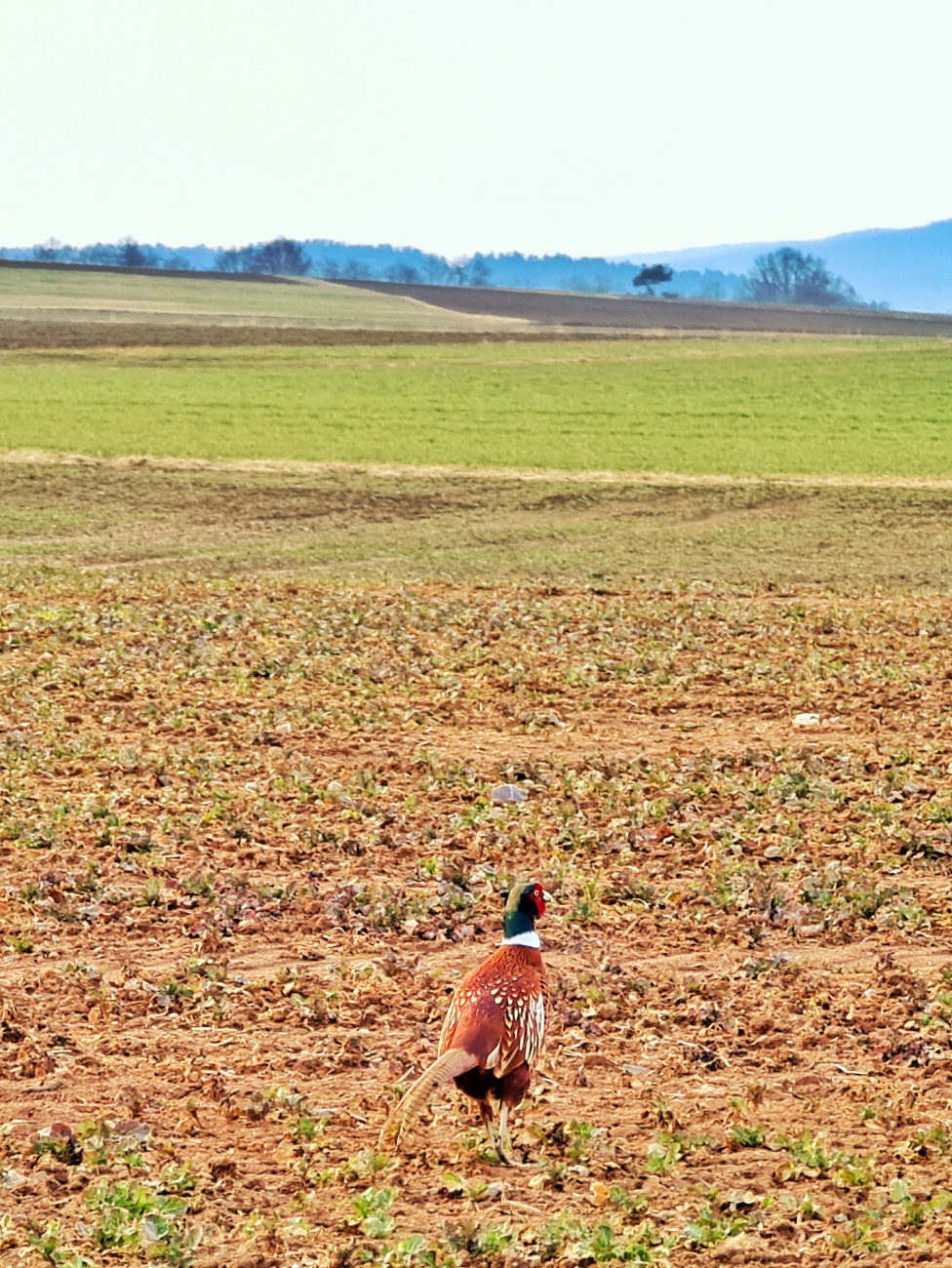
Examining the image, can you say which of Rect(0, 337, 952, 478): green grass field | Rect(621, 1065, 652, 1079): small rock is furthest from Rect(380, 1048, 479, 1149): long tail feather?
Rect(0, 337, 952, 478): green grass field

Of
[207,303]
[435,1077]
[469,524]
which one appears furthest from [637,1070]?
[207,303]

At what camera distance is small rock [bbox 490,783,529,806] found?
37.8 ft

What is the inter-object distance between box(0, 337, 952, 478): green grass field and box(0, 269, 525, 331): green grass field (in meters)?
32.4

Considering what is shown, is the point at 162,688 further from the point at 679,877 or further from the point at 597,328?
the point at 597,328

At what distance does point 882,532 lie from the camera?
32656 mm

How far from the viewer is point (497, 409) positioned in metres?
51.9

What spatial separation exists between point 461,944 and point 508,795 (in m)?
2.90

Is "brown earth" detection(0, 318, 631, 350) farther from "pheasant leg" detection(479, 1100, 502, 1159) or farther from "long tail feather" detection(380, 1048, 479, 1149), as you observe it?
"long tail feather" detection(380, 1048, 479, 1149)

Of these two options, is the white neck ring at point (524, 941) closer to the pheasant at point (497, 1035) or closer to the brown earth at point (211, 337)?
the pheasant at point (497, 1035)

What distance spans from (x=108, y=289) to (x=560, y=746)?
397ft

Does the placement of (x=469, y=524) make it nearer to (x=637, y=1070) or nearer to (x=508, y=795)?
(x=508, y=795)

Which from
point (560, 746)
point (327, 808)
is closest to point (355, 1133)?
point (327, 808)

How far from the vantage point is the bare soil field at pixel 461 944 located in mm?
5852

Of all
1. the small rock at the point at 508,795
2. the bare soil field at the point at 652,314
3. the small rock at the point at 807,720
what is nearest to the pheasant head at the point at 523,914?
the small rock at the point at 508,795
